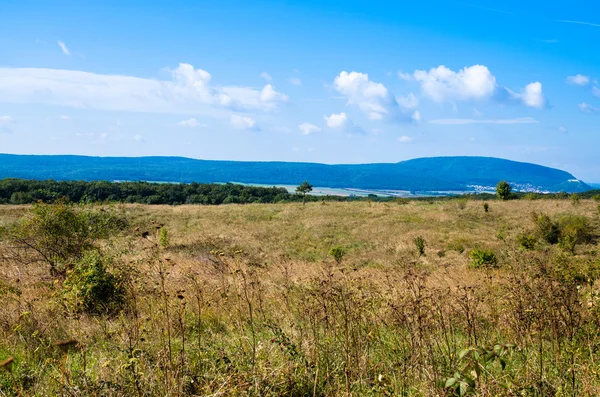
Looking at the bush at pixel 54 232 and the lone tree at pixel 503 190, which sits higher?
the lone tree at pixel 503 190

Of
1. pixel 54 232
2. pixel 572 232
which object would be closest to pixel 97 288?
pixel 54 232

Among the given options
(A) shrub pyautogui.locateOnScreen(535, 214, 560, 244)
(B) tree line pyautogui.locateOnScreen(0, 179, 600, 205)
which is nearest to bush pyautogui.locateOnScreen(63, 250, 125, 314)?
(A) shrub pyautogui.locateOnScreen(535, 214, 560, 244)

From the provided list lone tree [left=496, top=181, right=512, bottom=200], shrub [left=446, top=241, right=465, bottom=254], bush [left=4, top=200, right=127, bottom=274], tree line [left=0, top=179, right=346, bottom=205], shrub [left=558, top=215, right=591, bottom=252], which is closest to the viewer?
bush [left=4, top=200, right=127, bottom=274]

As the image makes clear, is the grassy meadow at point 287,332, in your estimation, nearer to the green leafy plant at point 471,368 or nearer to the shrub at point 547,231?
the green leafy plant at point 471,368

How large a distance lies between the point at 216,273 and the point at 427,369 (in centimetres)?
747

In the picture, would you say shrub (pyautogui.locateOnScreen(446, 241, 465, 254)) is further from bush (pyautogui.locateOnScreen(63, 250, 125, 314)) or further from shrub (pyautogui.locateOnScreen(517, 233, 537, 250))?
Result: bush (pyautogui.locateOnScreen(63, 250, 125, 314))

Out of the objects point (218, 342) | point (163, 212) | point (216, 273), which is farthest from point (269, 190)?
point (218, 342)

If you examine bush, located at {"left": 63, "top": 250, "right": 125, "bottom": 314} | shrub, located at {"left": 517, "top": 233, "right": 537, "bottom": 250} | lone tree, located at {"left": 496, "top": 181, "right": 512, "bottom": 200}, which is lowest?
shrub, located at {"left": 517, "top": 233, "right": 537, "bottom": 250}

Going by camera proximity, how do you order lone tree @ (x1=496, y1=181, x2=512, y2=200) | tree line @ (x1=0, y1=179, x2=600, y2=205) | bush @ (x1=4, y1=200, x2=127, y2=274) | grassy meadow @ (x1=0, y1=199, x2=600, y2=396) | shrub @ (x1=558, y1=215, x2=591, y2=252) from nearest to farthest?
grassy meadow @ (x1=0, y1=199, x2=600, y2=396)
bush @ (x1=4, y1=200, x2=127, y2=274)
shrub @ (x1=558, y1=215, x2=591, y2=252)
lone tree @ (x1=496, y1=181, x2=512, y2=200)
tree line @ (x1=0, y1=179, x2=600, y2=205)

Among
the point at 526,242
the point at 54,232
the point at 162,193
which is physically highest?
the point at 54,232

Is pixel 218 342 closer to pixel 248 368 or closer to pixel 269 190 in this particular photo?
pixel 248 368

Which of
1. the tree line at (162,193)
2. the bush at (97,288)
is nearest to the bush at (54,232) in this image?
the bush at (97,288)

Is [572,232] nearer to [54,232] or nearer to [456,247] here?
[456,247]

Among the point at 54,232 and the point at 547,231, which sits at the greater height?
the point at 54,232
